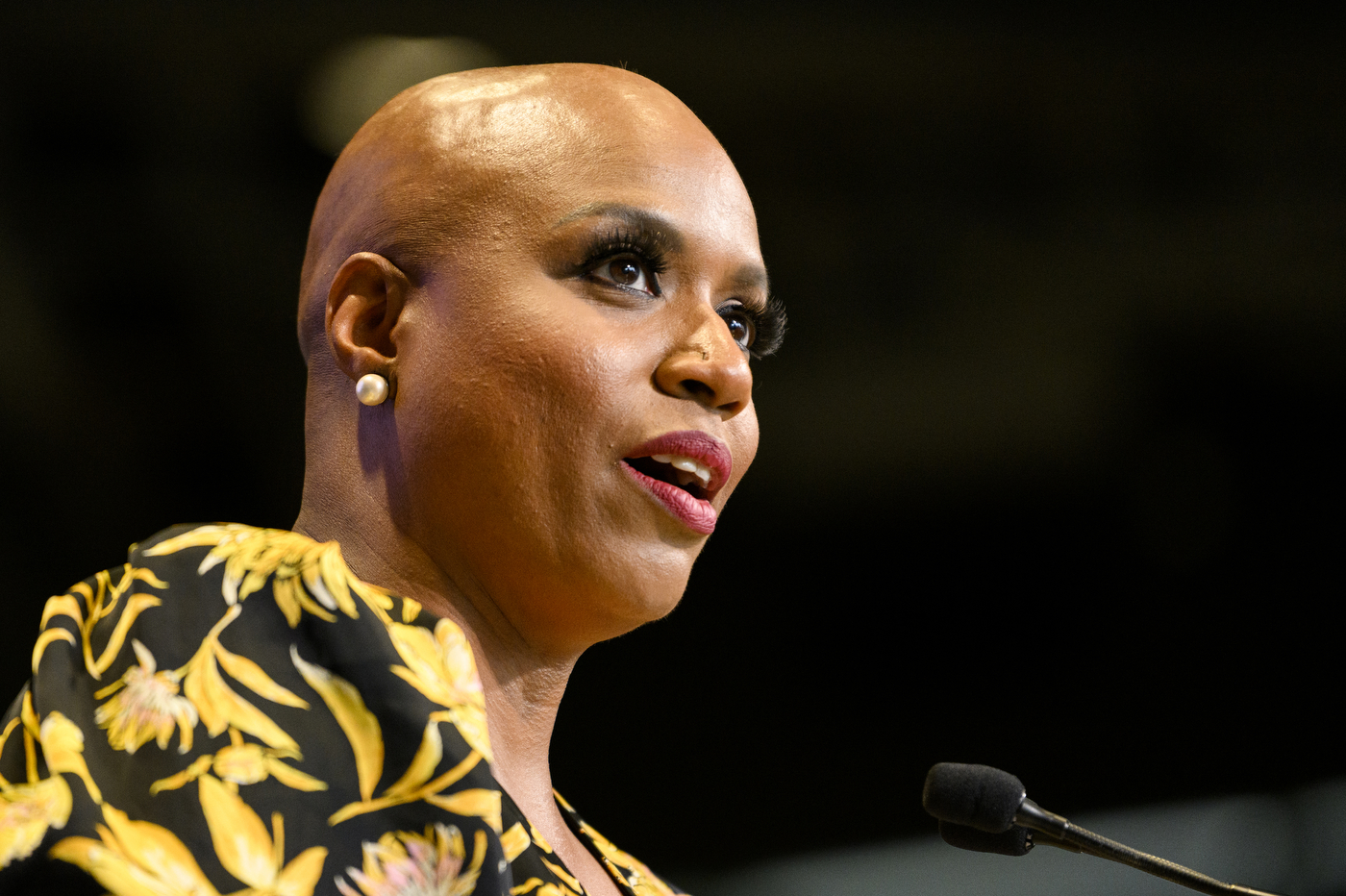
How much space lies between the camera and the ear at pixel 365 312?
1269 millimetres

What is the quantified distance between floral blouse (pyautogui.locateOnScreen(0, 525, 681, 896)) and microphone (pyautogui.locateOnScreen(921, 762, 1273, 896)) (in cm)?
39

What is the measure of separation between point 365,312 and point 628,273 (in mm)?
282

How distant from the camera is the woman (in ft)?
2.96

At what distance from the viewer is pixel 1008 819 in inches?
46.7

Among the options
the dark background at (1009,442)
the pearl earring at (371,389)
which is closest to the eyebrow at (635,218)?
the pearl earring at (371,389)

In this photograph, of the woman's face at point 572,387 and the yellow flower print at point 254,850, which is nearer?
the yellow flower print at point 254,850

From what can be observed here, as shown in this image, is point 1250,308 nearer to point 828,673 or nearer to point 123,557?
point 828,673

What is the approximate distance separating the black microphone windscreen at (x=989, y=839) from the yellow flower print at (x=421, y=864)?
1.75 ft

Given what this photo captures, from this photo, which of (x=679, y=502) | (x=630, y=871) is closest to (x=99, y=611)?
(x=679, y=502)

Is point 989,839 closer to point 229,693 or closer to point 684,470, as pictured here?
point 684,470

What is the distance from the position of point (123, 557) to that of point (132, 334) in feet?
1.22

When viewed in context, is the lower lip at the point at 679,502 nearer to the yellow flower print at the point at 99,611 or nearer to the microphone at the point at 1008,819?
the microphone at the point at 1008,819

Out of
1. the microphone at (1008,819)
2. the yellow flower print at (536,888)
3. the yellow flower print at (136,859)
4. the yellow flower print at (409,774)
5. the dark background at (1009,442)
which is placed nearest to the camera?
the yellow flower print at (136,859)

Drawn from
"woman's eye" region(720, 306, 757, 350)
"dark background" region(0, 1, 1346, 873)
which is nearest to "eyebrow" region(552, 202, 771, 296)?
"woman's eye" region(720, 306, 757, 350)
